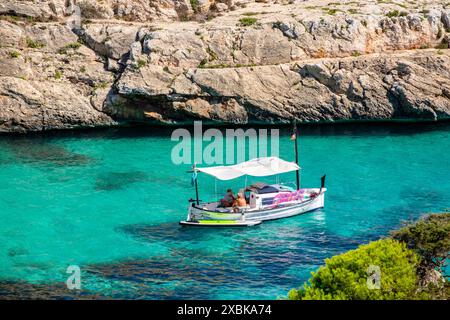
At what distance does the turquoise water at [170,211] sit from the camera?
30703 millimetres

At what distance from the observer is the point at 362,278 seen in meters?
22.1

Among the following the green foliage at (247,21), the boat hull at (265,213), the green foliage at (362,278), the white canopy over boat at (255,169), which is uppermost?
the green foliage at (247,21)

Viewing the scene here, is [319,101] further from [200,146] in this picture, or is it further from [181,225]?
[181,225]

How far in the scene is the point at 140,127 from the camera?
205 feet

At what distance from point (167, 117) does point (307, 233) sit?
2825cm

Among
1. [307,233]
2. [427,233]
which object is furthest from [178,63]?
[427,233]

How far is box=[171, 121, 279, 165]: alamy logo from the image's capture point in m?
50.9

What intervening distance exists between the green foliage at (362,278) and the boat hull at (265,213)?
14742mm

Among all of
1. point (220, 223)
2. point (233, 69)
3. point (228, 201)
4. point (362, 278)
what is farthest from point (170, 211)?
point (233, 69)

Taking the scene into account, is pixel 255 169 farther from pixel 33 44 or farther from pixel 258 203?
pixel 33 44

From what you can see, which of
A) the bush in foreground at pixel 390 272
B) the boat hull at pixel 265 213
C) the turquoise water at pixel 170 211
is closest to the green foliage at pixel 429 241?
the bush in foreground at pixel 390 272

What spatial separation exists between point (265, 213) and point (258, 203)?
2.91 ft

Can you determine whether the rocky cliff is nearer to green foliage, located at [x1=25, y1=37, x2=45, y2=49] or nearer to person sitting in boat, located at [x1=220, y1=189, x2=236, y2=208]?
green foliage, located at [x1=25, y1=37, x2=45, y2=49]

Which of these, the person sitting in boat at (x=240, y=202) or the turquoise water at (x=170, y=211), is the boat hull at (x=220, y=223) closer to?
the turquoise water at (x=170, y=211)
